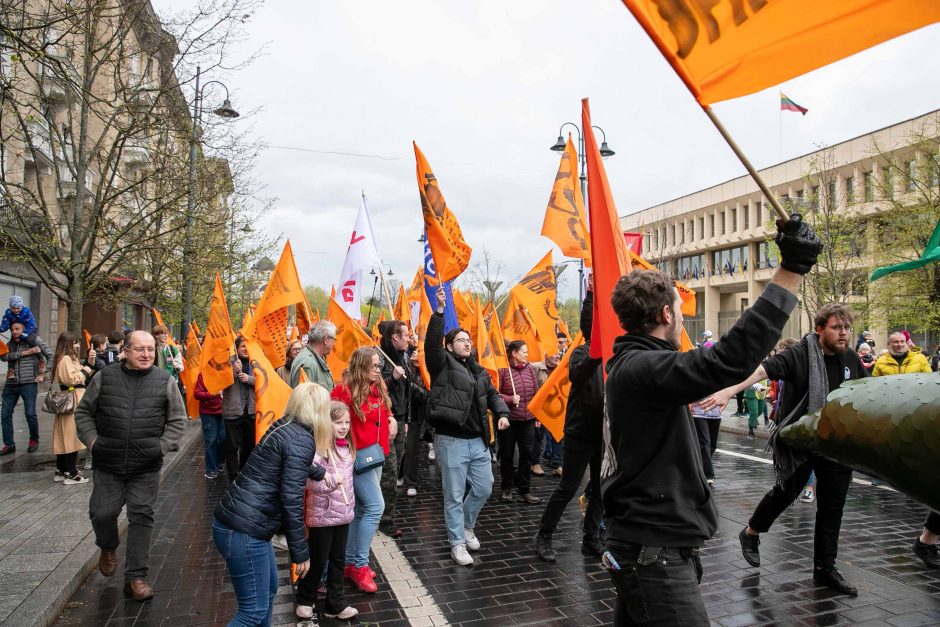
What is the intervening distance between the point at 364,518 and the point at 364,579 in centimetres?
43

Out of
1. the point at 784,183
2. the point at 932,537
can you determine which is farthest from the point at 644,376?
the point at 784,183

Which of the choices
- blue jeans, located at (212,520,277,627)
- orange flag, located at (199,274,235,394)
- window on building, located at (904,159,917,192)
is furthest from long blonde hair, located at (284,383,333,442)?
window on building, located at (904,159,917,192)

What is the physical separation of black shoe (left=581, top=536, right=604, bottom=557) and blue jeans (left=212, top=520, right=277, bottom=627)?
3.04 m

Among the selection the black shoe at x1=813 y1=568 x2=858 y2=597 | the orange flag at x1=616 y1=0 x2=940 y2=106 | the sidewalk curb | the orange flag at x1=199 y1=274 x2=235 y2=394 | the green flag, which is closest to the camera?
the orange flag at x1=616 y1=0 x2=940 y2=106

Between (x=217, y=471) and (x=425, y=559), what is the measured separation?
15.6ft

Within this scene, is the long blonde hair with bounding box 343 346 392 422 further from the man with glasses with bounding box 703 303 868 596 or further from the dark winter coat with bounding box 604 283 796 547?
the dark winter coat with bounding box 604 283 796 547

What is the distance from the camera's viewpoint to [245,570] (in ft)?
12.1

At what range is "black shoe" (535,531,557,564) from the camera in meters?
5.74

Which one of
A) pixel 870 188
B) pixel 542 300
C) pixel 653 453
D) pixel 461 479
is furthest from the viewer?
pixel 870 188

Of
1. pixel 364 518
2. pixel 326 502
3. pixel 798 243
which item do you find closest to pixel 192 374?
pixel 364 518

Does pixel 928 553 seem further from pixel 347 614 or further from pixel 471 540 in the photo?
pixel 347 614

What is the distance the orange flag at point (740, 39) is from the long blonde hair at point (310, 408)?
2789 millimetres

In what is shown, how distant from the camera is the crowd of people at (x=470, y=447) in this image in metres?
2.37

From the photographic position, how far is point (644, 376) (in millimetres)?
2301
